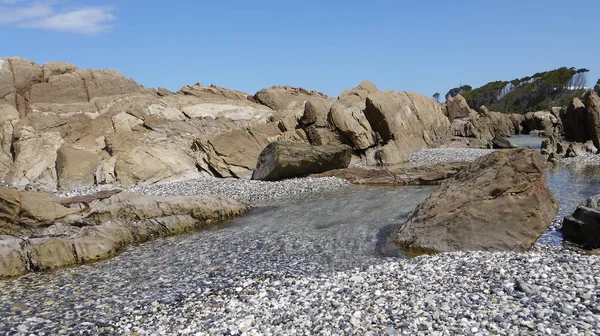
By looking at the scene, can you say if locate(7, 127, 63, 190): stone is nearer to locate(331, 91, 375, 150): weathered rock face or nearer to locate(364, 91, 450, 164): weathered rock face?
locate(331, 91, 375, 150): weathered rock face

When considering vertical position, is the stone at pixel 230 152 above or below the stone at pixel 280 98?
below

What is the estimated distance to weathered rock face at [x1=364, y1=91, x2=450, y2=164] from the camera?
4225 centimetres

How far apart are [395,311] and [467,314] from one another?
1317 millimetres

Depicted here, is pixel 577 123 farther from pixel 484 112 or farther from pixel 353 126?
pixel 353 126

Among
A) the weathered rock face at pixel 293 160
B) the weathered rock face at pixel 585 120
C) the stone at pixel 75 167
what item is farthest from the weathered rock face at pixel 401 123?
the stone at pixel 75 167

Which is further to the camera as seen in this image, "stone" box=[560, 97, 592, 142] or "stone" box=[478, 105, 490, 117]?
"stone" box=[478, 105, 490, 117]

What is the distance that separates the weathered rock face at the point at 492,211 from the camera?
14.2 meters

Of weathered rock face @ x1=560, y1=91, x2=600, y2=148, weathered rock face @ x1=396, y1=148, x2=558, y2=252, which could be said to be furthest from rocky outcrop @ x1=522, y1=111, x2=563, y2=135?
weathered rock face @ x1=396, y1=148, x2=558, y2=252

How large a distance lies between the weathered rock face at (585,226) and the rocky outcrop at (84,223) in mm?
13752

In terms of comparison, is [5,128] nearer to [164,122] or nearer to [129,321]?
[164,122]

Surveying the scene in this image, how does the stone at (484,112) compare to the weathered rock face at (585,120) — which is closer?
the weathered rock face at (585,120)

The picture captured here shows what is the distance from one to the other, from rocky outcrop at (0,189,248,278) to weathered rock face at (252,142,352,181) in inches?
363

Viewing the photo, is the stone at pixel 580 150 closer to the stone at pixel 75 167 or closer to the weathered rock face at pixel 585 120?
the weathered rock face at pixel 585 120

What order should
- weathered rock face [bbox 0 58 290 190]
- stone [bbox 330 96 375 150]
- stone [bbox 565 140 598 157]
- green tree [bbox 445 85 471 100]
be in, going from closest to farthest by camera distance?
1. weathered rock face [bbox 0 58 290 190]
2. stone [bbox 330 96 375 150]
3. stone [bbox 565 140 598 157]
4. green tree [bbox 445 85 471 100]
